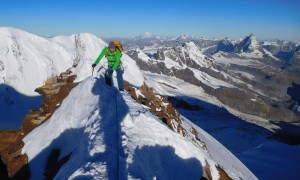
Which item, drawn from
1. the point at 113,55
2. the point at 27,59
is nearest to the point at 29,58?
the point at 27,59

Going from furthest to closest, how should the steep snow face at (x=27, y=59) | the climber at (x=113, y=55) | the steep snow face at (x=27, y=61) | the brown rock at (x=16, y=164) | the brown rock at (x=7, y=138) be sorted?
1. the steep snow face at (x=27, y=59)
2. the steep snow face at (x=27, y=61)
3. the climber at (x=113, y=55)
4. the brown rock at (x=7, y=138)
5. the brown rock at (x=16, y=164)

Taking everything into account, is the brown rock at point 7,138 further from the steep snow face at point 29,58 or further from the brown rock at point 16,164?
the steep snow face at point 29,58

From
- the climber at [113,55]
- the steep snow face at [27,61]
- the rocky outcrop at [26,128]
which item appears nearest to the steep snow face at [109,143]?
the rocky outcrop at [26,128]

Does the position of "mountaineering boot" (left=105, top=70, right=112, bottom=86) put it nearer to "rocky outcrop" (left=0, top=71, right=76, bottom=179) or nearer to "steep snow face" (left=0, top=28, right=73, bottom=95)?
"rocky outcrop" (left=0, top=71, right=76, bottom=179)

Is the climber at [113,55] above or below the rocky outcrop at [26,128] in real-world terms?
above

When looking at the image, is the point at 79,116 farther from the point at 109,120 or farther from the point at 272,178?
the point at 272,178

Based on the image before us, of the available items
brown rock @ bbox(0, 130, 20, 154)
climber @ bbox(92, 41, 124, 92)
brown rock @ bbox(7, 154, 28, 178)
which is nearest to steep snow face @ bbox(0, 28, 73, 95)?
brown rock @ bbox(0, 130, 20, 154)
